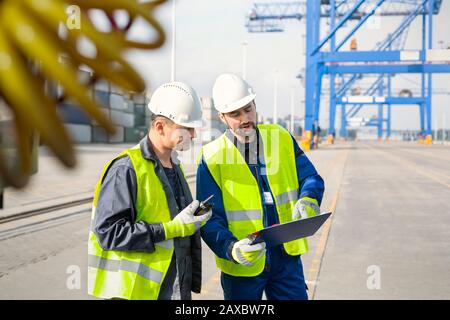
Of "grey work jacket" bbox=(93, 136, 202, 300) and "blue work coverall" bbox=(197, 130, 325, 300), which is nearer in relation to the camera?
"grey work jacket" bbox=(93, 136, 202, 300)

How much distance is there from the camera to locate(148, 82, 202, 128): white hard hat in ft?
6.22

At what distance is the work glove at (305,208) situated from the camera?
279 centimetres

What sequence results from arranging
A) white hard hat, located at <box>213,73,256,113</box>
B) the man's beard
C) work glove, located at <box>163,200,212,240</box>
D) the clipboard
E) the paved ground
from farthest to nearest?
the paved ground, the man's beard, white hard hat, located at <box>213,73,256,113</box>, the clipboard, work glove, located at <box>163,200,212,240</box>

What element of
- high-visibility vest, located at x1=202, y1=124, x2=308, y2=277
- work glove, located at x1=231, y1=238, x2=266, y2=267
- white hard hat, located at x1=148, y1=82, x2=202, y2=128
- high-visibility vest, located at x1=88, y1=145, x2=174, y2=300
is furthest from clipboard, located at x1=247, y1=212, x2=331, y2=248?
white hard hat, located at x1=148, y1=82, x2=202, y2=128

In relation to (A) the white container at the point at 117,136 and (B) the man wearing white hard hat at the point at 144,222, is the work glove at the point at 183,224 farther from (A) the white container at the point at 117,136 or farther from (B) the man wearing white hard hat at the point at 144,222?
(A) the white container at the point at 117,136

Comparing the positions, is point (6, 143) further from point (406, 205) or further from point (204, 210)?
point (406, 205)

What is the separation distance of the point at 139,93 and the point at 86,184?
14.9 meters

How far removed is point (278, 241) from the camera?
256 centimetres

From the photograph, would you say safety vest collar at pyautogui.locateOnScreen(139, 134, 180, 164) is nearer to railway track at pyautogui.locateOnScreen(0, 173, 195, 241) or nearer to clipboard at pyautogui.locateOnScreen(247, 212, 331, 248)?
clipboard at pyautogui.locateOnScreen(247, 212, 331, 248)

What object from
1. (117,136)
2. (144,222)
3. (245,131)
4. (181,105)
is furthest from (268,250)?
(117,136)

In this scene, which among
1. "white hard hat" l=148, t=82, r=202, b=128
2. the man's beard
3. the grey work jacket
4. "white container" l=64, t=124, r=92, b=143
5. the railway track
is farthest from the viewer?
the railway track

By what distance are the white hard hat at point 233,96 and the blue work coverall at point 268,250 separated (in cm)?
21

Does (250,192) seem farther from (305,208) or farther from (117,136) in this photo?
(117,136)
